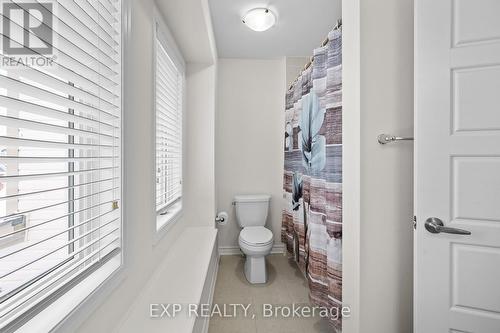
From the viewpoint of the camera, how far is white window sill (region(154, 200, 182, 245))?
1489 mm

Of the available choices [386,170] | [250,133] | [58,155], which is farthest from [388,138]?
[250,133]

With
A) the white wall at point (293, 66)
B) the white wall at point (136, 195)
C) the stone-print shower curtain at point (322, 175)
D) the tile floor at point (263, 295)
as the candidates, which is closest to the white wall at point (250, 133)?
the white wall at point (293, 66)

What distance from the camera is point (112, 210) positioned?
0.94m

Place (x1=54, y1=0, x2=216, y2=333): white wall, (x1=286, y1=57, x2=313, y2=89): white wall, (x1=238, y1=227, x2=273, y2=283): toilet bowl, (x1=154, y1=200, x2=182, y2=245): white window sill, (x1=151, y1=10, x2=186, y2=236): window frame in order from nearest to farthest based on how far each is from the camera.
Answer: (x1=54, y1=0, x2=216, y2=333): white wall, (x1=151, y1=10, x2=186, y2=236): window frame, (x1=154, y1=200, x2=182, y2=245): white window sill, (x1=238, y1=227, x2=273, y2=283): toilet bowl, (x1=286, y1=57, x2=313, y2=89): white wall

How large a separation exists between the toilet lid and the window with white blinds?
4.56 ft

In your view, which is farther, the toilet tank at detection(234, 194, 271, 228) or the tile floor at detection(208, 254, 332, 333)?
the toilet tank at detection(234, 194, 271, 228)

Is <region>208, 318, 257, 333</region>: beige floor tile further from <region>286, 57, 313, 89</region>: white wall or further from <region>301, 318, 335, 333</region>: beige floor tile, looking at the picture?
<region>286, 57, 313, 89</region>: white wall

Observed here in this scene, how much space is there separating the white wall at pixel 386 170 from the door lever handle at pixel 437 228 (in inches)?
6.2

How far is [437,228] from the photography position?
1.01 meters

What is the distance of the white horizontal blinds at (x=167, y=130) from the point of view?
1.64 metres

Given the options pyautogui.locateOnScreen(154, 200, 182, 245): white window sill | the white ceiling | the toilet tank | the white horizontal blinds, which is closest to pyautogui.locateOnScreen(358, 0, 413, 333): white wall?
the white ceiling

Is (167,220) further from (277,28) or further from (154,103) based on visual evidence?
(277,28)

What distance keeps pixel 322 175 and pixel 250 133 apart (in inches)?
59.9

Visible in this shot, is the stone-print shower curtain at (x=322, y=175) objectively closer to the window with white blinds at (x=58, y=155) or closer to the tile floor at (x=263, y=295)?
the tile floor at (x=263, y=295)
